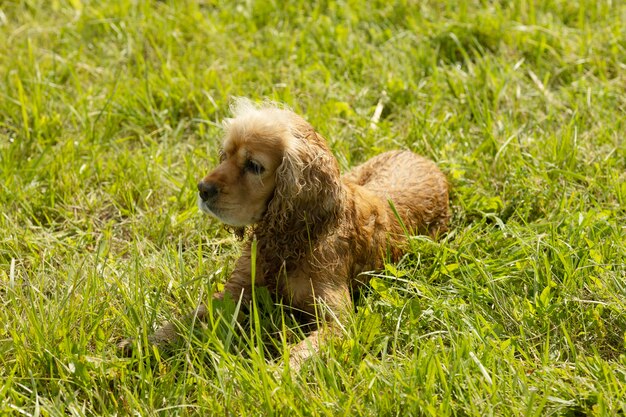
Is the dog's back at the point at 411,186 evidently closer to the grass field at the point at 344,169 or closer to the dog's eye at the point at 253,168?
the grass field at the point at 344,169

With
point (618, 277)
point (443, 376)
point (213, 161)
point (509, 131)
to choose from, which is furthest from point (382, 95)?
point (443, 376)

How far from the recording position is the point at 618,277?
354cm

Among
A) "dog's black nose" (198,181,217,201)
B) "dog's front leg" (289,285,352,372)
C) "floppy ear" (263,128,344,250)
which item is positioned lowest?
"dog's front leg" (289,285,352,372)

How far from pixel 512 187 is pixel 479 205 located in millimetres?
214

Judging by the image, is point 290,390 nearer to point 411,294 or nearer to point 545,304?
point 411,294

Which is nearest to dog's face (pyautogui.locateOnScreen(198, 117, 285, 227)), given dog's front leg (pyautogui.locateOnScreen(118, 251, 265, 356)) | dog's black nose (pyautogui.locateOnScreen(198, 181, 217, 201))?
dog's black nose (pyautogui.locateOnScreen(198, 181, 217, 201))

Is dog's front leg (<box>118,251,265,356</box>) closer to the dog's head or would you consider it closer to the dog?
the dog

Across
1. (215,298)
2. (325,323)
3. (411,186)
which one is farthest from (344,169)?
(325,323)

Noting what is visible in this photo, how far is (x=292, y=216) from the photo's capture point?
139 inches

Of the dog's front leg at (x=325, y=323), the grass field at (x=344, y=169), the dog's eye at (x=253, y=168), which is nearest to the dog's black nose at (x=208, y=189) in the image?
the dog's eye at (x=253, y=168)

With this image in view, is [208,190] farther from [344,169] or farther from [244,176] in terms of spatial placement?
[344,169]

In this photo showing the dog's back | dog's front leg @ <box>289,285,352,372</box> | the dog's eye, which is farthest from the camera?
the dog's back

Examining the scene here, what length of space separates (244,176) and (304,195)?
27 cm

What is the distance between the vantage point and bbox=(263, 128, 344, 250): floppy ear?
3.46 metres
